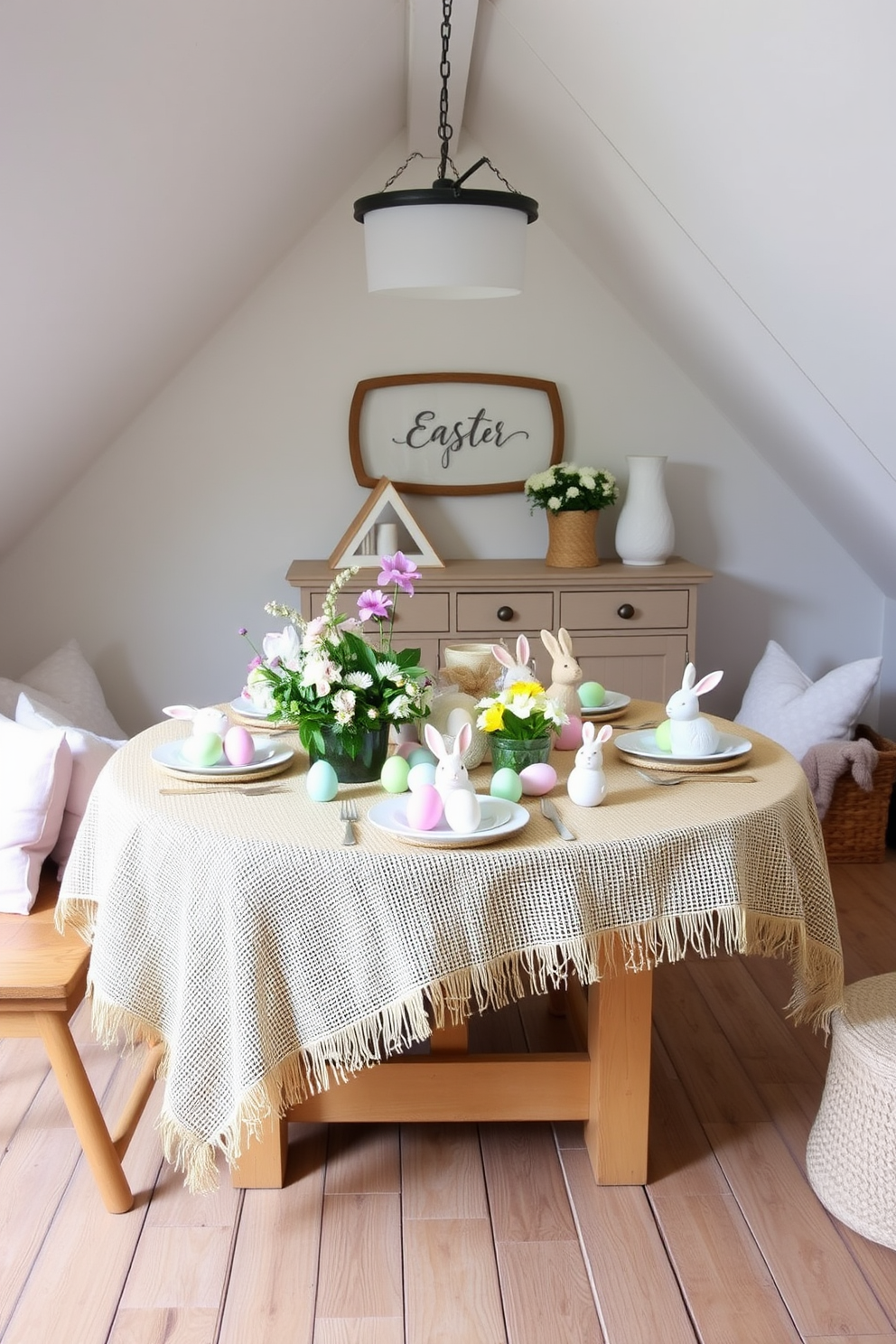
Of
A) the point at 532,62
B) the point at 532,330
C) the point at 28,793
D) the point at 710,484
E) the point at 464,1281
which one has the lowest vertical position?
the point at 464,1281

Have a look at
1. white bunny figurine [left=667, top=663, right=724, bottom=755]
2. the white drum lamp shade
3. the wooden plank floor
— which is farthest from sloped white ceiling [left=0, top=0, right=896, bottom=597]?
the wooden plank floor

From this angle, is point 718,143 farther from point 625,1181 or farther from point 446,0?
point 625,1181

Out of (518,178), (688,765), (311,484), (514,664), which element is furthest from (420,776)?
(518,178)

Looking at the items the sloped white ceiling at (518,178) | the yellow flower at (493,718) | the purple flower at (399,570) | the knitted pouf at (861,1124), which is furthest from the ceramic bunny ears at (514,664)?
the sloped white ceiling at (518,178)

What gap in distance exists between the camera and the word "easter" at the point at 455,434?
411 cm

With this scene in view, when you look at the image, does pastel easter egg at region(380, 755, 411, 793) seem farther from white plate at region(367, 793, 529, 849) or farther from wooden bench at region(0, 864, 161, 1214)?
wooden bench at region(0, 864, 161, 1214)

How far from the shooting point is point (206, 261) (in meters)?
3.28

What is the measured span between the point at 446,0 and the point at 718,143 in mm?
746

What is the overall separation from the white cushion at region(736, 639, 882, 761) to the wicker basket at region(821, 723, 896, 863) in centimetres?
14

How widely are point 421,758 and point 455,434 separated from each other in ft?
7.39

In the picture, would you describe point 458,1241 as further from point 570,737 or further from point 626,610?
point 626,610

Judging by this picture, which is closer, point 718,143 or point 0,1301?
point 0,1301

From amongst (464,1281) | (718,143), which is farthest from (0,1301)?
(718,143)

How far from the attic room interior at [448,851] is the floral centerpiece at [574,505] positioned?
52 centimetres
